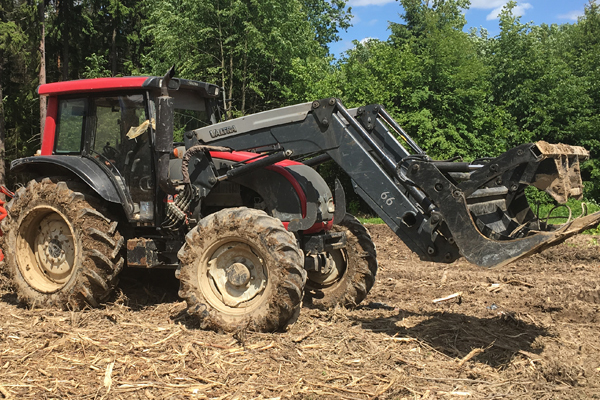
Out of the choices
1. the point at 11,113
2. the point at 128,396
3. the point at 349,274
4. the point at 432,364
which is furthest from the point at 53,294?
the point at 11,113

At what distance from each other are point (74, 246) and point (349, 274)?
330 cm

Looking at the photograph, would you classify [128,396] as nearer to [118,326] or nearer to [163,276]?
[118,326]

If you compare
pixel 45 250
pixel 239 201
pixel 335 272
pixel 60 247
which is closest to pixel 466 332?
pixel 335 272

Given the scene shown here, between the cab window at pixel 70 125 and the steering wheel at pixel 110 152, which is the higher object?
the cab window at pixel 70 125

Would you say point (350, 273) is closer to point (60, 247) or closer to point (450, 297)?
point (450, 297)

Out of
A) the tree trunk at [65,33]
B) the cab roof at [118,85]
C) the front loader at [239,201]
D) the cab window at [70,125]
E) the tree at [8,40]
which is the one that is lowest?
the front loader at [239,201]

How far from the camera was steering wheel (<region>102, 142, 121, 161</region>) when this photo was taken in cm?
707

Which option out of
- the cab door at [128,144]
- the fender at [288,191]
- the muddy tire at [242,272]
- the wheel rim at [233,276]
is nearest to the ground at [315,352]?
the muddy tire at [242,272]

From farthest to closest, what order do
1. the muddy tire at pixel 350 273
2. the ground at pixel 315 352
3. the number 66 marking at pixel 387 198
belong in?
the muddy tire at pixel 350 273, the number 66 marking at pixel 387 198, the ground at pixel 315 352

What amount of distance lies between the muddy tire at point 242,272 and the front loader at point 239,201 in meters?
0.01

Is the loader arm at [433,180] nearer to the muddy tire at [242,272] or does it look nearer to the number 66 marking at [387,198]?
the number 66 marking at [387,198]

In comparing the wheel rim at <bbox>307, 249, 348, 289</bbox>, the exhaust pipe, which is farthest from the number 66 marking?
the exhaust pipe

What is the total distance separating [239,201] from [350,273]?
1.64m

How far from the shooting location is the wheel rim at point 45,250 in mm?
7129
